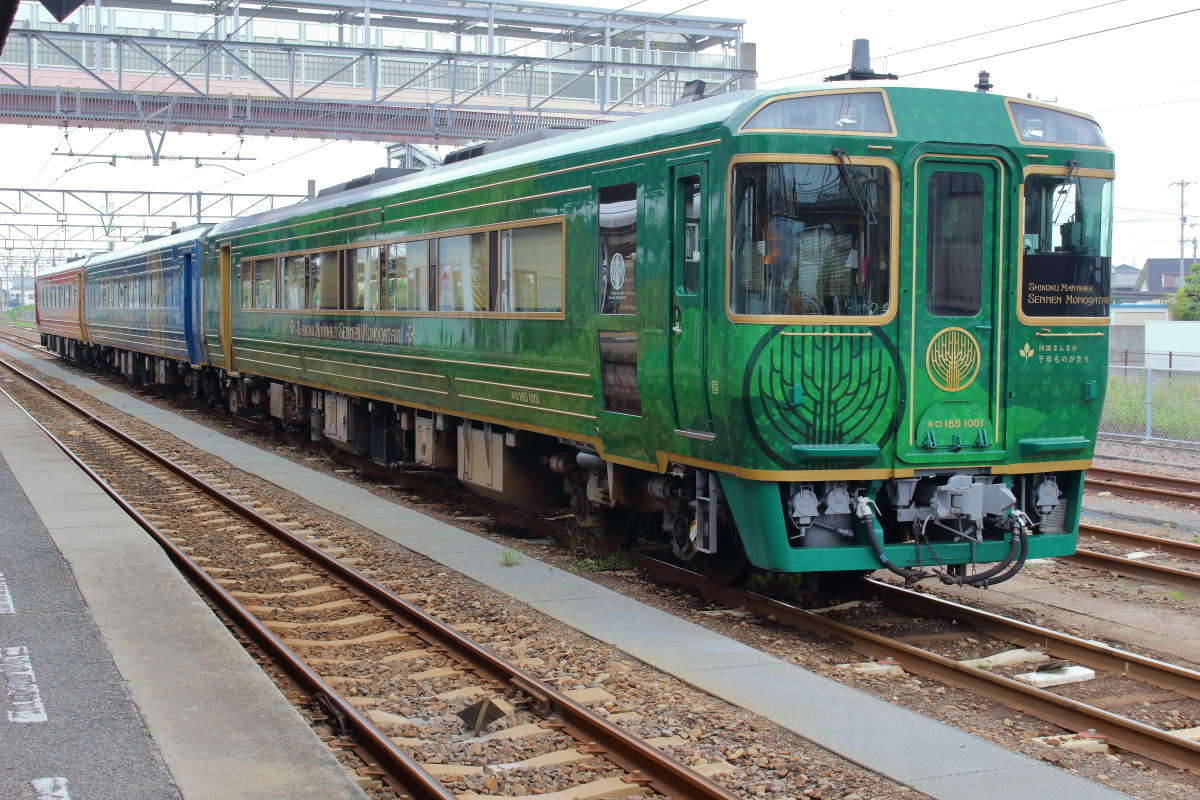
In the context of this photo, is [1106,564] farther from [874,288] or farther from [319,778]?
[319,778]

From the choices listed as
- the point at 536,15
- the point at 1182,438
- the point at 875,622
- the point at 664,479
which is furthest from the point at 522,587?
the point at 536,15

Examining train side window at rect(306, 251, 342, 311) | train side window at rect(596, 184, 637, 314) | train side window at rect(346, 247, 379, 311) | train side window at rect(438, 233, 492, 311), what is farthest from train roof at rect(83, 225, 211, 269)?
train side window at rect(596, 184, 637, 314)

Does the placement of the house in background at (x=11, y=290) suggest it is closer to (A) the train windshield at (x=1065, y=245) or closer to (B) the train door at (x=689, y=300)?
(B) the train door at (x=689, y=300)

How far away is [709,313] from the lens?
25.2 ft

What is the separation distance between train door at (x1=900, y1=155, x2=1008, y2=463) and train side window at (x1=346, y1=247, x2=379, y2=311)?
7.61 metres

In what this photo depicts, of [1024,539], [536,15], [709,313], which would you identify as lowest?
[1024,539]

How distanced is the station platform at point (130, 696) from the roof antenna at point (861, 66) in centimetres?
501

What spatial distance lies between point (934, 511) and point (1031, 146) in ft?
7.40

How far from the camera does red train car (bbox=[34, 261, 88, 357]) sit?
40.1m

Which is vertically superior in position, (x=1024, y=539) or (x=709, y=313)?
(x=709, y=313)

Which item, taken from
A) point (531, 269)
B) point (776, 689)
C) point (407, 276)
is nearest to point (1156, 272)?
point (407, 276)

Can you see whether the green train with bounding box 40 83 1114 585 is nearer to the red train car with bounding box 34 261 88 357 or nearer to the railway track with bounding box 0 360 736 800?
the railway track with bounding box 0 360 736 800

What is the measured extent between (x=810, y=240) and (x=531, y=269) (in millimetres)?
3294

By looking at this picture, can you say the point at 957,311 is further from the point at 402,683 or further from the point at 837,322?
the point at 402,683
